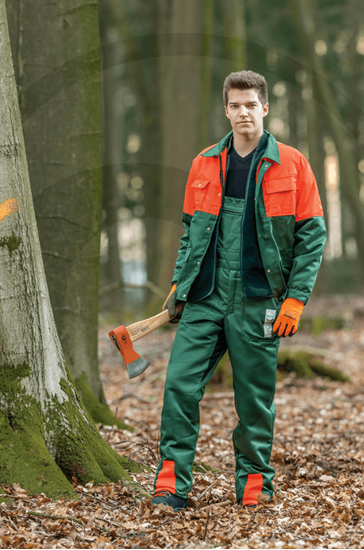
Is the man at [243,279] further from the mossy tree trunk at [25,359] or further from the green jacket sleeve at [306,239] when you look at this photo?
the mossy tree trunk at [25,359]

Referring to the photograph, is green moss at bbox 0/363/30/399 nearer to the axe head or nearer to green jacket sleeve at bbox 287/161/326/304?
the axe head

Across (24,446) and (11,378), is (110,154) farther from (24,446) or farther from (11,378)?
(24,446)

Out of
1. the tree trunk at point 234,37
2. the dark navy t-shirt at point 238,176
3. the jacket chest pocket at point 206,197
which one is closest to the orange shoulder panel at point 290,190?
the dark navy t-shirt at point 238,176

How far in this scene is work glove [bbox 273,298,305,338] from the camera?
113 inches

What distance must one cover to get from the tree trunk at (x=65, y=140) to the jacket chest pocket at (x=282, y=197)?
1.73m

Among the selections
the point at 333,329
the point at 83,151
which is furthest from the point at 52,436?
the point at 333,329

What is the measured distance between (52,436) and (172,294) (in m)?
1.00

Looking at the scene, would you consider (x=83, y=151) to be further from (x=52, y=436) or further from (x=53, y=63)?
(x=52, y=436)

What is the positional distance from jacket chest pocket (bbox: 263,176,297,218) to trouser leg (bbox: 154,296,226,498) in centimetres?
61

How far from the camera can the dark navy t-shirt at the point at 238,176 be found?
9.90 ft

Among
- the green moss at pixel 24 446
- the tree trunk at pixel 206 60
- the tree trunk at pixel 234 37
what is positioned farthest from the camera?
the tree trunk at pixel 206 60

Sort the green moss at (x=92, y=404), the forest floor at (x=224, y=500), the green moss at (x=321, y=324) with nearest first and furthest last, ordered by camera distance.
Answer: the forest floor at (x=224, y=500) < the green moss at (x=92, y=404) < the green moss at (x=321, y=324)

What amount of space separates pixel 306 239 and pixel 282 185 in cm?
31

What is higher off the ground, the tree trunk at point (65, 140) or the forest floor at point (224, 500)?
the tree trunk at point (65, 140)
